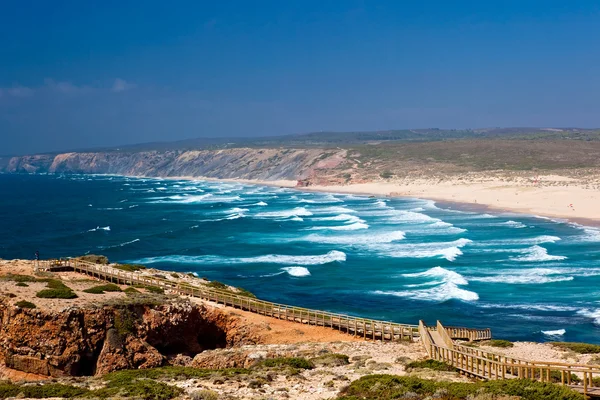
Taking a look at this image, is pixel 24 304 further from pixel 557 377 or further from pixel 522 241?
pixel 522 241

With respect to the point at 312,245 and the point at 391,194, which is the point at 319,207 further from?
the point at 312,245

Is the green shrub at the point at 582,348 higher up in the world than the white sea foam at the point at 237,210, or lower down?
lower down

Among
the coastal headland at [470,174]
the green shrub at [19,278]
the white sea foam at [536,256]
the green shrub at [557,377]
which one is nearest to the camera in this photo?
the green shrub at [557,377]

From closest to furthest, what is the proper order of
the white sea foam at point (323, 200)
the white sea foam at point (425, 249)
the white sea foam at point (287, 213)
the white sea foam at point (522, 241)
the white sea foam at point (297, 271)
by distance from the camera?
the white sea foam at point (297, 271) < the white sea foam at point (425, 249) < the white sea foam at point (522, 241) < the white sea foam at point (287, 213) < the white sea foam at point (323, 200)

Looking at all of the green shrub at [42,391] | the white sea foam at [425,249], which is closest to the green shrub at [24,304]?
the green shrub at [42,391]

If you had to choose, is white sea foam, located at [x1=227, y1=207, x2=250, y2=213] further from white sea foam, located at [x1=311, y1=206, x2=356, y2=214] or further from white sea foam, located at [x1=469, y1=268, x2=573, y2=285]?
white sea foam, located at [x1=469, y1=268, x2=573, y2=285]

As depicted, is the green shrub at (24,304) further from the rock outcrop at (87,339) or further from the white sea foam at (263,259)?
the white sea foam at (263,259)

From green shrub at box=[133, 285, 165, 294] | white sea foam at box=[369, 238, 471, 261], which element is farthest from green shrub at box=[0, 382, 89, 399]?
white sea foam at box=[369, 238, 471, 261]
